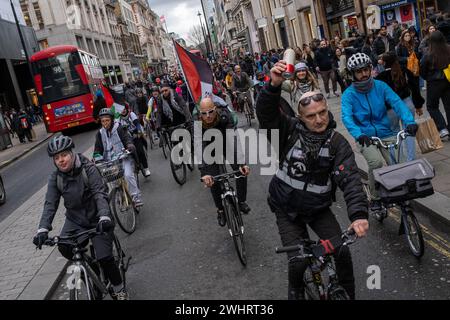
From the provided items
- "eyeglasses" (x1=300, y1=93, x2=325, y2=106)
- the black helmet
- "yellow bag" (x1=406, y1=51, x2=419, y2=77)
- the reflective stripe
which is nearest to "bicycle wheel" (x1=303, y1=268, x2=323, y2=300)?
the reflective stripe

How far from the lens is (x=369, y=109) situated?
17.2ft

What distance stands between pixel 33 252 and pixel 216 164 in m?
3.18

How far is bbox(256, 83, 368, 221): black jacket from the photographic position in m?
3.13

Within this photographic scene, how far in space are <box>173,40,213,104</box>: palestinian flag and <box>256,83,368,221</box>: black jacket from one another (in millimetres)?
4686

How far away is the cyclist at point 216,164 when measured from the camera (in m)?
5.52

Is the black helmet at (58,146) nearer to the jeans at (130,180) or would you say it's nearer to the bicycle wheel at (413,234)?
the bicycle wheel at (413,234)

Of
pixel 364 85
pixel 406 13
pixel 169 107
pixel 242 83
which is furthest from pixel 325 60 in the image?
pixel 364 85

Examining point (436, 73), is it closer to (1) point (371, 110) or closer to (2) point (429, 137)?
(2) point (429, 137)

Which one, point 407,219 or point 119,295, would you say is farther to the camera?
point 407,219

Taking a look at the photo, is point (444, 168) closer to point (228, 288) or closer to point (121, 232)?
point (228, 288)

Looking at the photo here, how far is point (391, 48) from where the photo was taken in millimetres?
13141

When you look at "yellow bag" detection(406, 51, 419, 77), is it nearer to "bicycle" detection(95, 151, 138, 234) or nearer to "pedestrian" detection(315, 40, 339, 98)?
"bicycle" detection(95, 151, 138, 234)

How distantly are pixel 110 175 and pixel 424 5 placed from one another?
19.2 meters
